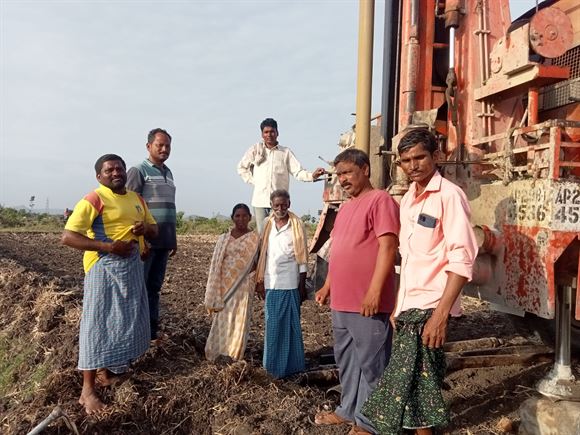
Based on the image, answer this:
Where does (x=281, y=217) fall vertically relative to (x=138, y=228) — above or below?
above

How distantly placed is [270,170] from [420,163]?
2.25 metres

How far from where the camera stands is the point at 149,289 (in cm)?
404

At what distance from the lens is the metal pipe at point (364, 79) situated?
12.7 feet

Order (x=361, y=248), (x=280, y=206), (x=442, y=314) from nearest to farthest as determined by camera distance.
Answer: (x=442, y=314)
(x=361, y=248)
(x=280, y=206)

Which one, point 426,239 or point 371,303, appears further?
Answer: point 371,303

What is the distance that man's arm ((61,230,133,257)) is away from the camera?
2975 millimetres

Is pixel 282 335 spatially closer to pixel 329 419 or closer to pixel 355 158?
pixel 329 419

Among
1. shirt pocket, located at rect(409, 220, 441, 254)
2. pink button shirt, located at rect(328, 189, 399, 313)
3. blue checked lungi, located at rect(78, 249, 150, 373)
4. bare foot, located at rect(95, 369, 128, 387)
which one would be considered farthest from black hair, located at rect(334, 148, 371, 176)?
bare foot, located at rect(95, 369, 128, 387)

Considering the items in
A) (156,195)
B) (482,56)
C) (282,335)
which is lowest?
(282,335)

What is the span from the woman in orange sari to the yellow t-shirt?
887mm

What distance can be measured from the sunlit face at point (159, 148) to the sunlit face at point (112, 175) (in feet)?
2.25

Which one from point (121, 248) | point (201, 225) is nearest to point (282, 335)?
point (121, 248)

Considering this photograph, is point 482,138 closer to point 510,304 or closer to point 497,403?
point 510,304

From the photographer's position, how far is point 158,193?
3.90 metres
